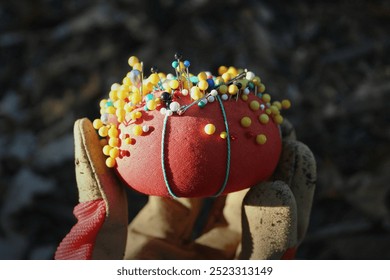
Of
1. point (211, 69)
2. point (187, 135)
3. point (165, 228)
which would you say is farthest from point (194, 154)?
point (211, 69)

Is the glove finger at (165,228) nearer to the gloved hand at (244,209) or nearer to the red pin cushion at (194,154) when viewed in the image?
the gloved hand at (244,209)

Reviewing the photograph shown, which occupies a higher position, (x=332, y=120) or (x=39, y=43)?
(x=39, y=43)

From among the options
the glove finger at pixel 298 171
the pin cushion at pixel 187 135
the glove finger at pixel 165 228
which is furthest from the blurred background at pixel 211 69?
the pin cushion at pixel 187 135

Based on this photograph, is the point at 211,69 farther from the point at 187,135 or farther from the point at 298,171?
the point at 187,135

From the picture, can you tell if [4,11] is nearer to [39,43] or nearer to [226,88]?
[39,43]

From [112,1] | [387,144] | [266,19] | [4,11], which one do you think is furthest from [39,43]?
[387,144]
